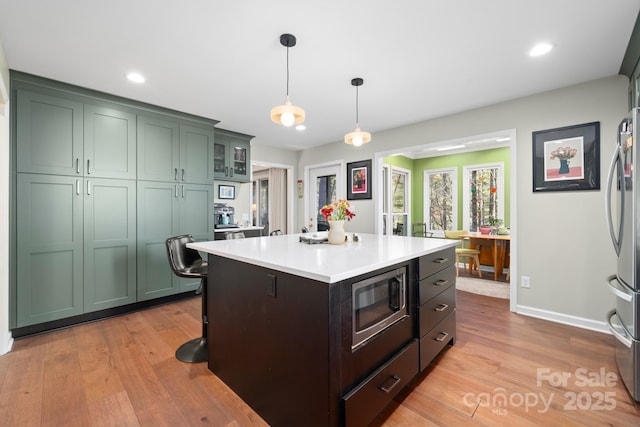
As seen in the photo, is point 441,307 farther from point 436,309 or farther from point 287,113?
point 287,113

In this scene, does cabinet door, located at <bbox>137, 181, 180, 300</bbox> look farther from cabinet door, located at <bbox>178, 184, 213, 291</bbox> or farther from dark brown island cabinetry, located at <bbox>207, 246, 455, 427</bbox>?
dark brown island cabinetry, located at <bbox>207, 246, 455, 427</bbox>

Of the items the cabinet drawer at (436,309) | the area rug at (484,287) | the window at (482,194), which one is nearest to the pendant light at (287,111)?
the cabinet drawer at (436,309)

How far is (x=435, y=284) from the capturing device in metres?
2.06

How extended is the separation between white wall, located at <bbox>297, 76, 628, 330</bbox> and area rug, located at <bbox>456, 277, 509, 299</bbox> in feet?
2.56

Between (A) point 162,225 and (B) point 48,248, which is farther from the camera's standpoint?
(A) point 162,225

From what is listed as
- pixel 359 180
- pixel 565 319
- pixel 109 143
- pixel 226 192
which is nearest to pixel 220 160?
pixel 226 192

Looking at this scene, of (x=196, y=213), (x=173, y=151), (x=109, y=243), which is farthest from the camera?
(x=196, y=213)

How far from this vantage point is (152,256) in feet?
11.0

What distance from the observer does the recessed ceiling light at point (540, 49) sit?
7.11 ft

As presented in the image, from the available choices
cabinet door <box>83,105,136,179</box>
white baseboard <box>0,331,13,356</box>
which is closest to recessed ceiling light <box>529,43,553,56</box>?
cabinet door <box>83,105,136,179</box>

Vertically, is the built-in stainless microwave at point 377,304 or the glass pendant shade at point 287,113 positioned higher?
the glass pendant shade at point 287,113

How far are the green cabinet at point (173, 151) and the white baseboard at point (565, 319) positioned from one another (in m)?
4.22

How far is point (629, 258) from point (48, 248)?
15.0ft

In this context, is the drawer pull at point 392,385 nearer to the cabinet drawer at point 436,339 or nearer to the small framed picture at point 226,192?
the cabinet drawer at point 436,339
